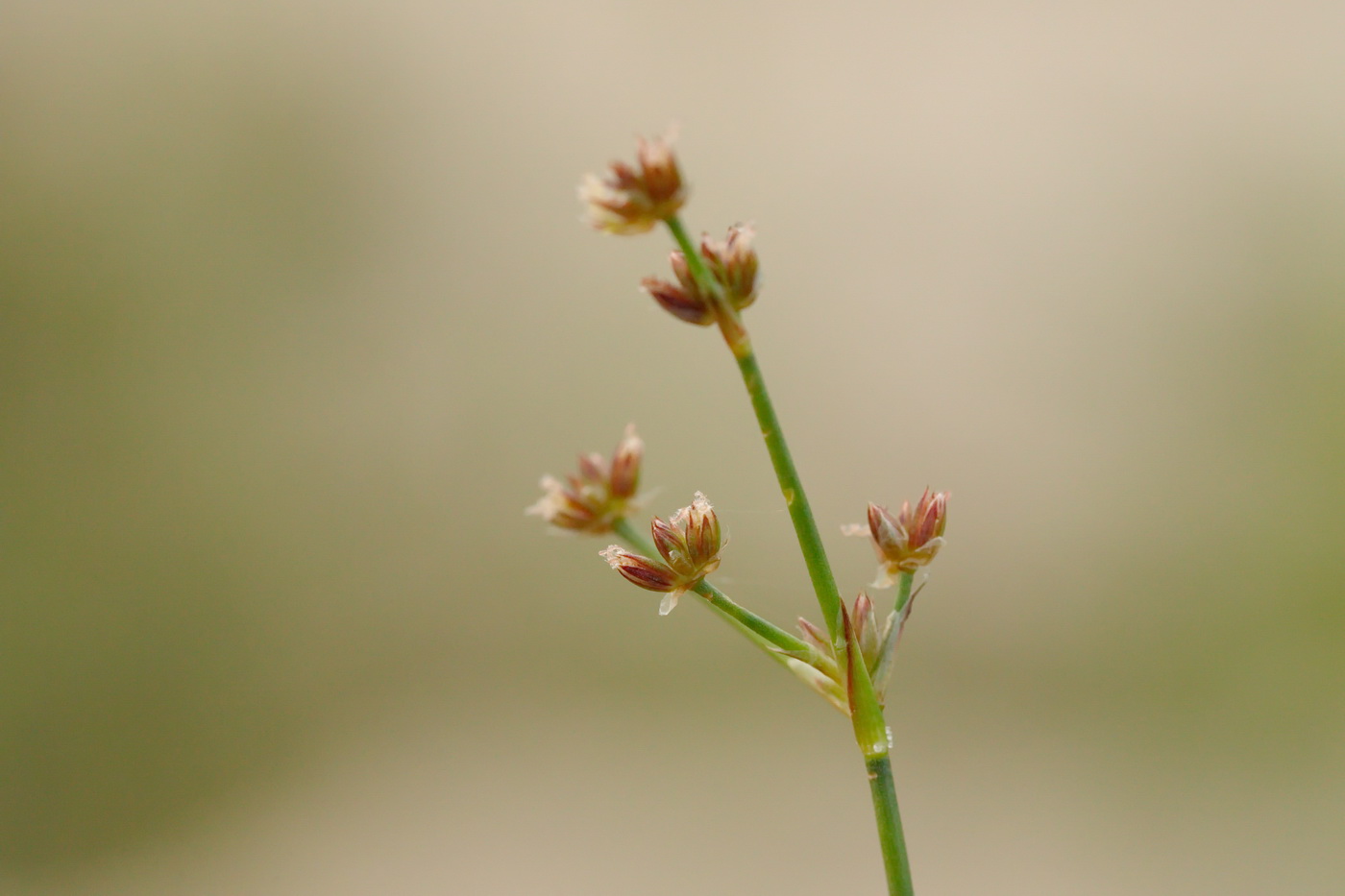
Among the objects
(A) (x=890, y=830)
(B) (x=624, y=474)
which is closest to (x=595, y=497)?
(B) (x=624, y=474)

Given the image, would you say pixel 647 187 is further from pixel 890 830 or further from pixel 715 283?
pixel 890 830

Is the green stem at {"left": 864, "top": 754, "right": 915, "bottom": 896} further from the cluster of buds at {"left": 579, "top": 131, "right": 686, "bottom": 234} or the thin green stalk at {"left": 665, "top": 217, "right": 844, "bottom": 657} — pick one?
the cluster of buds at {"left": 579, "top": 131, "right": 686, "bottom": 234}

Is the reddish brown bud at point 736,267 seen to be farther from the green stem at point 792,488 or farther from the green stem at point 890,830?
the green stem at point 890,830

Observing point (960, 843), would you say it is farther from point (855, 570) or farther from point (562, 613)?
Answer: point (562, 613)

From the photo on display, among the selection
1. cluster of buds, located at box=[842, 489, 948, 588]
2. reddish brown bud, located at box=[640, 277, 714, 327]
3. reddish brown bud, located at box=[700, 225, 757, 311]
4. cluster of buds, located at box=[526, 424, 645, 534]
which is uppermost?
reddish brown bud, located at box=[700, 225, 757, 311]

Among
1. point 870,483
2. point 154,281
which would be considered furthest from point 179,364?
point 870,483

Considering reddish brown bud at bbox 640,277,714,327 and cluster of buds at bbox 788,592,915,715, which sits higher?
reddish brown bud at bbox 640,277,714,327

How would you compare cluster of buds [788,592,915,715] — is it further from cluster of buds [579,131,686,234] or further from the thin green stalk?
cluster of buds [579,131,686,234]

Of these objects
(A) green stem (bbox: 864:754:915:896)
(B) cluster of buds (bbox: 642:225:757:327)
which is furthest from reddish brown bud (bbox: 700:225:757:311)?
(A) green stem (bbox: 864:754:915:896)

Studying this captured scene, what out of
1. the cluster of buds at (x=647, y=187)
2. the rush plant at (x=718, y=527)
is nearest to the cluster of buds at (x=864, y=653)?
the rush plant at (x=718, y=527)
